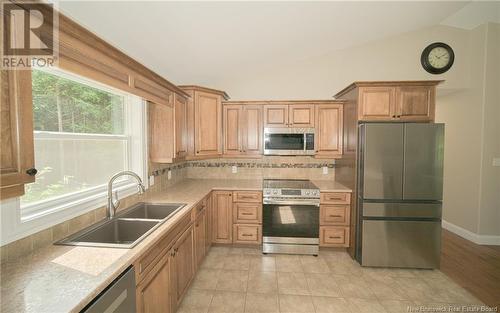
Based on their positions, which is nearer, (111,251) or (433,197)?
(111,251)

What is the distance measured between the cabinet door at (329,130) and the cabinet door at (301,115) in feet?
0.34

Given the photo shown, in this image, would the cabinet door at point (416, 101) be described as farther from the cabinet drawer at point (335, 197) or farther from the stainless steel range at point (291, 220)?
the stainless steel range at point (291, 220)

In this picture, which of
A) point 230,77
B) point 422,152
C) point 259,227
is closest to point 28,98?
point 259,227

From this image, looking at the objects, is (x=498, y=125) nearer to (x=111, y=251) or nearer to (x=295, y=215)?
(x=295, y=215)

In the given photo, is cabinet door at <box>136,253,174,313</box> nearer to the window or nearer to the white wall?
the window

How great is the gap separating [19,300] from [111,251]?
42cm

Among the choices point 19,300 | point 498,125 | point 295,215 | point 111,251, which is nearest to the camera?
point 19,300

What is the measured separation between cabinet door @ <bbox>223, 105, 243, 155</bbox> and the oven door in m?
0.98

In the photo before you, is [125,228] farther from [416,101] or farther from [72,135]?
[416,101]

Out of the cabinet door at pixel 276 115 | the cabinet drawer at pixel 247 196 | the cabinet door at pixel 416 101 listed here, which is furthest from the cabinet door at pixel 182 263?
the cabinet door at pixel 416 101

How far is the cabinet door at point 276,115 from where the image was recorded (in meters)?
3.35

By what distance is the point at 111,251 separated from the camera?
129 centimetres

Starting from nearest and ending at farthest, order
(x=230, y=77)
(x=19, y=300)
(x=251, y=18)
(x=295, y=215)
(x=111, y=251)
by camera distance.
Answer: (x=19, y=300) < (x=111, y=251) < (x=251, y=18) < (x=295, y=215) < (x=230, y=77)

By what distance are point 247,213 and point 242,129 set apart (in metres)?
1.27
